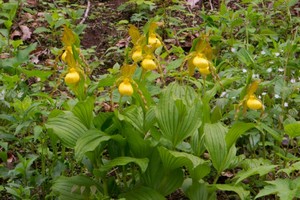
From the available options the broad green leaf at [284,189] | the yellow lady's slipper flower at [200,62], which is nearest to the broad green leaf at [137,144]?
the yellow lady's slipper flower at [200,62]

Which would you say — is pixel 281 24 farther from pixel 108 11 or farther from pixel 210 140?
pixel 210 140

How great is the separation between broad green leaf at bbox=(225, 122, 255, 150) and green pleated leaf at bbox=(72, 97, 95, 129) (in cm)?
54

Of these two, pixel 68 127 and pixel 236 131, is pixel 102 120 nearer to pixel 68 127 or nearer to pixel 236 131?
pixel 68 127

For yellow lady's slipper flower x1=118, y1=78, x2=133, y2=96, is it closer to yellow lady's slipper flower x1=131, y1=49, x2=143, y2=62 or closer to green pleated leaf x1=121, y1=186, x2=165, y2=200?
yellow lady's slipper flower x1=131, y1=49, x2=143, y2=62

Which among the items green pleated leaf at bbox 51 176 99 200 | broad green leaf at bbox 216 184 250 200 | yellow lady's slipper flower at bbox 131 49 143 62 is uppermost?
yellow lady's slipper flower at bbox 131 49 143 62

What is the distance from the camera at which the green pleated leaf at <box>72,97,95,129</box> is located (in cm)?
203

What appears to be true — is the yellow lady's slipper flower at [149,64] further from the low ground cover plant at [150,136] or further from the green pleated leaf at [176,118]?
the green pleated leaf at [176,118]

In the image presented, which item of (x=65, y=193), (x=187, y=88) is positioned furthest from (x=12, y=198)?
(x=187, y=88)

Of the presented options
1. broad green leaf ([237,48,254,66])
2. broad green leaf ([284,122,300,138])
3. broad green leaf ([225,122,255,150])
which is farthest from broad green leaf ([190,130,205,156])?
broad green leaf ([237,48,254,66])

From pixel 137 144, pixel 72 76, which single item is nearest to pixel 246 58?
pixel 137 144

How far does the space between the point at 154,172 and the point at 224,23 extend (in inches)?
62.9

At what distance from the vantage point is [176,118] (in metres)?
2.04

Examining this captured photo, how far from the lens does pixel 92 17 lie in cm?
430

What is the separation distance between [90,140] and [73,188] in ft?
0.80
